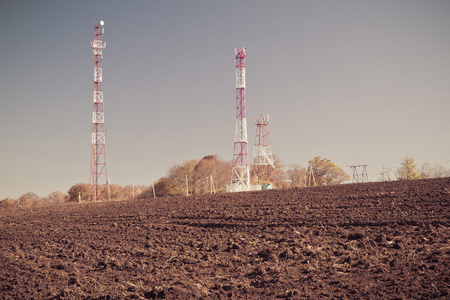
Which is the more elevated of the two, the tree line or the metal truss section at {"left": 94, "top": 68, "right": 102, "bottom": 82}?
the metal truss section at {"left": 94, "top": 68, "right": 102, "bottom": 82}

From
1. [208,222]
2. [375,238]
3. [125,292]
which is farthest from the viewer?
[208,222]

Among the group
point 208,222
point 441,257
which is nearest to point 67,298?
point 441,257

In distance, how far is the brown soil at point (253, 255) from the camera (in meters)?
6.99

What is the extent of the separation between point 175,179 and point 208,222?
3771 centimetres

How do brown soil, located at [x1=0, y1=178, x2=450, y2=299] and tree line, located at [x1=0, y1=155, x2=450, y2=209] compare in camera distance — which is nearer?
brown soil, located at [x1=0, y1=178, x2=450, y2=299]

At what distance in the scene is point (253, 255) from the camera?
9766mm

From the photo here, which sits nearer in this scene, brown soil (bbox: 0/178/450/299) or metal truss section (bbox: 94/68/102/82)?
brown soil (bbox: 0/178/450/299)

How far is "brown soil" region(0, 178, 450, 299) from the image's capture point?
6.99 meters

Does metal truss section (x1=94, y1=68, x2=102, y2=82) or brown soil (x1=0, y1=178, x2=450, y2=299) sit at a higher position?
metal truss section (x1=94, y1=68, x2=102, y2=82)

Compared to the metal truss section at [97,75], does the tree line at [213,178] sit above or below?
below

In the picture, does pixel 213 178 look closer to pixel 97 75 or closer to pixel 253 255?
pixel 97 75

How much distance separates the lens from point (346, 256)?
8.85 meters

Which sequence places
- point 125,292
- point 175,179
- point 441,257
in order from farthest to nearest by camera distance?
point 175,179
point 441,257
point 125,292

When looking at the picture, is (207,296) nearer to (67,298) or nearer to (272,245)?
(67,298)
